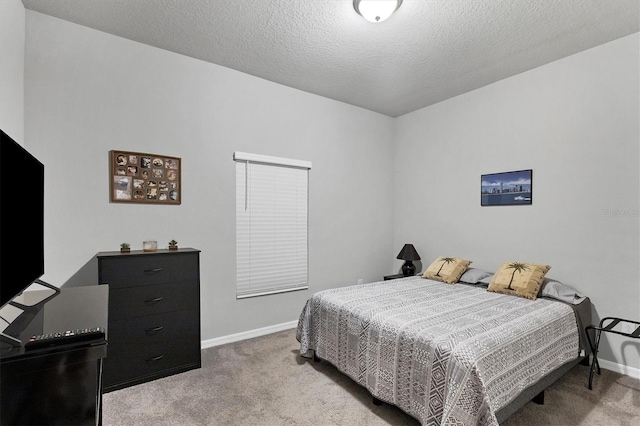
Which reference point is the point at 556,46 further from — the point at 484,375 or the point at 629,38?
the point at 484,375

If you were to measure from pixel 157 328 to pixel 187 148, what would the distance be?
1.68 meters

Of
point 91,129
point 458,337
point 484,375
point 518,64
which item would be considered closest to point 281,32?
point 91,129

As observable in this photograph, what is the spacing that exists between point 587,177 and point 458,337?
2.25 meters

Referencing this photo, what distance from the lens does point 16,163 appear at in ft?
4.30

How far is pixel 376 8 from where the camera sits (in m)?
2.20

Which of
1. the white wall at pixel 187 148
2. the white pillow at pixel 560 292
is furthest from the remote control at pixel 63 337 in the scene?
the white pillow at pixel 560 292

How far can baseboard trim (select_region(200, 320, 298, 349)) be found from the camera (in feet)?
10.5

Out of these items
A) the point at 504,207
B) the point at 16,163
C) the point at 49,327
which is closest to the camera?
the point at 49,327

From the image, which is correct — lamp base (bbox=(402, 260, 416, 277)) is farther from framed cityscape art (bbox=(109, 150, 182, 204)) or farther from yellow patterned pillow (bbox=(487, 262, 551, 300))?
A: framed cityscape art (bbox=(109, 150, 182, 204))

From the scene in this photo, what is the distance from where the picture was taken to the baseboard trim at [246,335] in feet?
10.5

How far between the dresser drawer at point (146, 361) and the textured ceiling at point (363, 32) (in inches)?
102

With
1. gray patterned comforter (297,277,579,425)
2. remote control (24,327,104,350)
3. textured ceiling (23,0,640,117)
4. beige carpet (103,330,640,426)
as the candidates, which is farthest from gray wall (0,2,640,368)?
remote control (24,327,104,350)

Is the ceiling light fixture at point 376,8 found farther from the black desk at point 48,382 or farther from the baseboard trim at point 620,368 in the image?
the baseboard trim at point 620,368

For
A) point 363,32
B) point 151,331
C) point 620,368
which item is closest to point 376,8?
point 363,32
